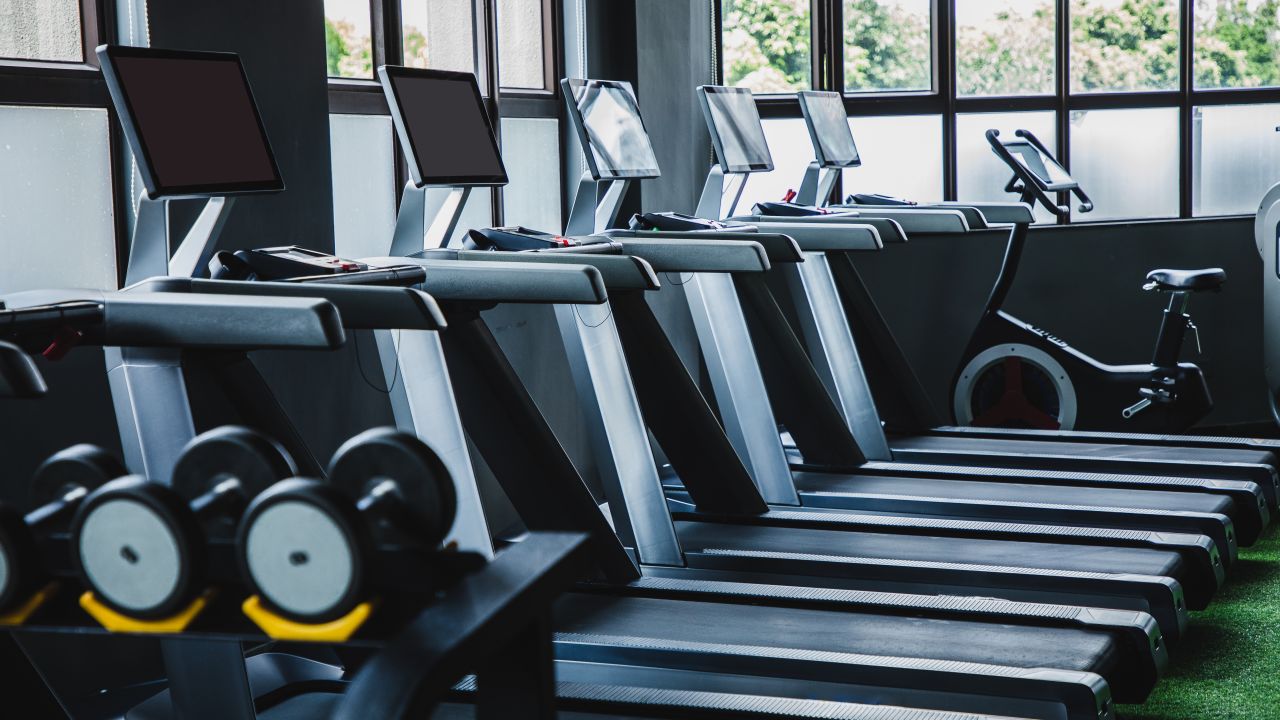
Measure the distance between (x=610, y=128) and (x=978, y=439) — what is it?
2173mm

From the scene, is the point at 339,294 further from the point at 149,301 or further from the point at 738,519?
the point at 738,519

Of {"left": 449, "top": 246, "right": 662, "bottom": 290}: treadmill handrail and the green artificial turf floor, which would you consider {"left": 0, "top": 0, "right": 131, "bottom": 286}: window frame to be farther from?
the green artificial turf floor

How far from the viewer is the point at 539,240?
11.8 feet

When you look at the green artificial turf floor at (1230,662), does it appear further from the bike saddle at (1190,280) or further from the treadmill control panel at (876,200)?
the treadmill control panel at (876,200)

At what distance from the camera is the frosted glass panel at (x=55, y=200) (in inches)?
107

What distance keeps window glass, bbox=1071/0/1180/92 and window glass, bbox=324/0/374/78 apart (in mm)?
3665

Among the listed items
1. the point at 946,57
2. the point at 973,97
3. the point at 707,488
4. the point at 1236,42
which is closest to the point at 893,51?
the point at 946,57

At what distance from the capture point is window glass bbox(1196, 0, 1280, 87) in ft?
20.3

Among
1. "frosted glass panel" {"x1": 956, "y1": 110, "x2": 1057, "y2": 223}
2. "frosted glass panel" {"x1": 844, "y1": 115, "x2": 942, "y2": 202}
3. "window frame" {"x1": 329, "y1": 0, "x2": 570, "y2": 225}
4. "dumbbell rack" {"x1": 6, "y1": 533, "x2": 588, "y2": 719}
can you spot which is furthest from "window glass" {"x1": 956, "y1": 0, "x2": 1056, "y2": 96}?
"dumbbell rack" {"x1": 6, "y1": 533, "x2": 588, "y2": 719}

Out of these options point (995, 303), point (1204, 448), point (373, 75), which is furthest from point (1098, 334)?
point (373, 75)

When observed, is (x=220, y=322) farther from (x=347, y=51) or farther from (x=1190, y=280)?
(x=1190, y=280)

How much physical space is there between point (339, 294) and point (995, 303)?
12.7 feet

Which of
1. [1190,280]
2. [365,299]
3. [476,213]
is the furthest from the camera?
[1190,280]

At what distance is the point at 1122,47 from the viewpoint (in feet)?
20.2
